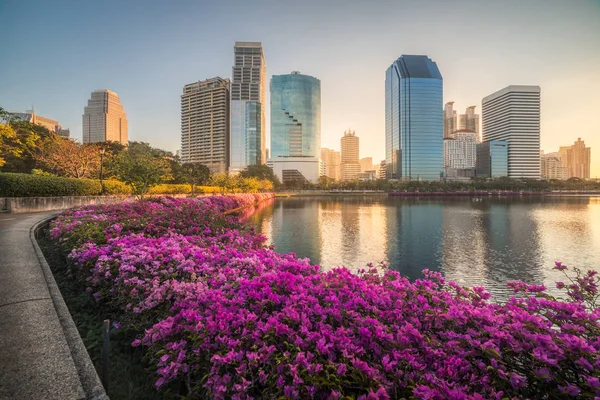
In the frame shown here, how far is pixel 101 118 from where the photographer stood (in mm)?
177875

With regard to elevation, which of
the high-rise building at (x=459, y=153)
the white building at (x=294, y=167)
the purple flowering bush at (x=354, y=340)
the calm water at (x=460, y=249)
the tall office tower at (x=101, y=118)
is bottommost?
the calm water at (x=460, y=249)

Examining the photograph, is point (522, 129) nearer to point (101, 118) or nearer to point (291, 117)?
point (291, 117)

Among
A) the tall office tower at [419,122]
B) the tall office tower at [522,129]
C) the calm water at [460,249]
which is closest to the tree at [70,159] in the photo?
the calm water at [460,249]

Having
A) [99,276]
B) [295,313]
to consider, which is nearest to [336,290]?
[295,313]

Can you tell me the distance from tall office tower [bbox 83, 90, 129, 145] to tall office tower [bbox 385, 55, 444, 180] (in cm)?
16277

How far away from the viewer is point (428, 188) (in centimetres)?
9719

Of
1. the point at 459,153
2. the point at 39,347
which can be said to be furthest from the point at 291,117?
the point at 39,347

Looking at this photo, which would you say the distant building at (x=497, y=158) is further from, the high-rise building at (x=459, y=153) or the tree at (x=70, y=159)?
the tree at (x=70, y=159)

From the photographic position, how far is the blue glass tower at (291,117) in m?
146

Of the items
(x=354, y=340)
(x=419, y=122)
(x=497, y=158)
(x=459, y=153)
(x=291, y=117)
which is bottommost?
(x=354, y=340)

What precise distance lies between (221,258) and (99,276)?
171cm

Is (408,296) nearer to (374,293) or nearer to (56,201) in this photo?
(374,293)

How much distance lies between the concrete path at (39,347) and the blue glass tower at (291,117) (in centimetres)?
14303

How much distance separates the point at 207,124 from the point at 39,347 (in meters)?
131
